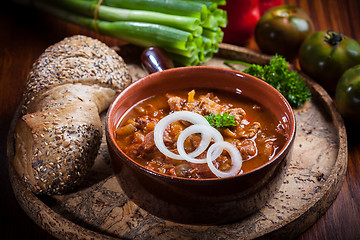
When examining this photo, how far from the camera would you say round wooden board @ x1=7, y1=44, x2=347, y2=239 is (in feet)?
10.2

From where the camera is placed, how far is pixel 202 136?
10.4ft

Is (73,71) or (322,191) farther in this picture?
(73,71)

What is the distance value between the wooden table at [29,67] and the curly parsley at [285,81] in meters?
0.55

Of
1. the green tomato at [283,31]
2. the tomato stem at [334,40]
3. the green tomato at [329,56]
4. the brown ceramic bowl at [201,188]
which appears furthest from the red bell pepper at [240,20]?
the brown ceramic bowl at [201,188]

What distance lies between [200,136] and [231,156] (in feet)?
0.96

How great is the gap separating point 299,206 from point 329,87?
6.08ft

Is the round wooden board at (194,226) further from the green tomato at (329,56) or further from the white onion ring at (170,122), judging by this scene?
the green tomato at (329,56)

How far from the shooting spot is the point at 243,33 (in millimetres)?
5594

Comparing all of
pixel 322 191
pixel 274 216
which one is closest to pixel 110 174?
pixel 274 216

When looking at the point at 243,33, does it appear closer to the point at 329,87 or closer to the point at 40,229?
the point at 329,87

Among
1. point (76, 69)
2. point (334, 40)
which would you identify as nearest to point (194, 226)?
point (76, 69)

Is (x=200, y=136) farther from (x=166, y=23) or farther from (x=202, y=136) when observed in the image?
(x=166, y=23)

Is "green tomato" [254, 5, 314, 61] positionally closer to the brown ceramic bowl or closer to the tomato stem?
the tomato stem

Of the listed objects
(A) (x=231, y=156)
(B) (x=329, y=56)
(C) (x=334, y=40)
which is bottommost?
(A) (x=231, y=156)
